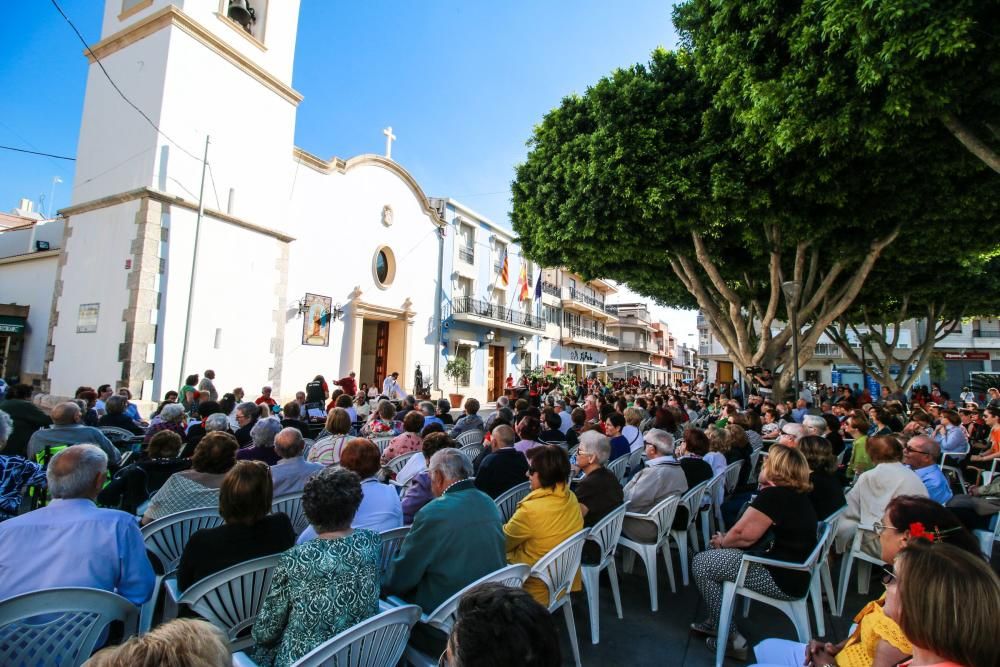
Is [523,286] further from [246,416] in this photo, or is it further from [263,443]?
[263,443]

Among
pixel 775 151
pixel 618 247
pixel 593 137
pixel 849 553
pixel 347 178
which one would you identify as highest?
pixel 347 178

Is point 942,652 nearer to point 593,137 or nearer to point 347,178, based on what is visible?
point 593,137

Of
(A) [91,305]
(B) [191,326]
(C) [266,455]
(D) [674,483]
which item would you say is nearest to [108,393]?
(B) [191,326]

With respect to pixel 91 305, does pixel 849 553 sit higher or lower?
lower

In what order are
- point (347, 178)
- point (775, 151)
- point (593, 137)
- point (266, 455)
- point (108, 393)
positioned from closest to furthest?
point (266, 455) < point (775, 151) < point (108, 393) < point (593, 137) < point (347, 178)

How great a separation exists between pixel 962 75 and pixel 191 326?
510 inches

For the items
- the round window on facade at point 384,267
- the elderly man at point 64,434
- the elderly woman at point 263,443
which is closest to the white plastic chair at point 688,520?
the elderly woman at point 263,443

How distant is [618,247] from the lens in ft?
34.2

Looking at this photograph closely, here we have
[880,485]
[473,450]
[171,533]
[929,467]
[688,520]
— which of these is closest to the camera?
[171,533]

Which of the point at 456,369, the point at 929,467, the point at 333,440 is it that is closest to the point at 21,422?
the point at 333,440

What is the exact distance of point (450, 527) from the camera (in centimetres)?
239

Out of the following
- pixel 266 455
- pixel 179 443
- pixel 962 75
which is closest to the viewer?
pixel 179 443

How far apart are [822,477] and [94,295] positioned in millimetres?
12947

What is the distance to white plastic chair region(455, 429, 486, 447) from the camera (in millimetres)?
6113
